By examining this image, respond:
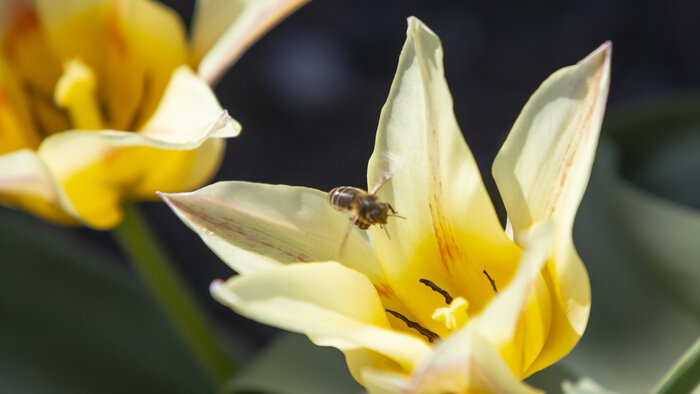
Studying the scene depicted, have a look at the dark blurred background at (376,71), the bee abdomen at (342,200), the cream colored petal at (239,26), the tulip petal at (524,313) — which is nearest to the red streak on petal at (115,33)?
the cream colored petal at (239,26)

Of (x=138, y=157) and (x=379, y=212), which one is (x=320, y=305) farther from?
(x=138, y=157)

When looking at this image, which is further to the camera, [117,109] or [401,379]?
[117,109]

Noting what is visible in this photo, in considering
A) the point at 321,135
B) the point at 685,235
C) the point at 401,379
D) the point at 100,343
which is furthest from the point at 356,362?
the point at 321,135

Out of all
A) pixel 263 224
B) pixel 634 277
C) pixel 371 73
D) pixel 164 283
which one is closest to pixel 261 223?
pixel 263 224

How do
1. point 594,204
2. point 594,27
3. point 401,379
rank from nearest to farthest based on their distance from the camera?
point 401,379
point 594,204
point 594,27

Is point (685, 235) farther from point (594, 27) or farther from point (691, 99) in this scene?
point (594, 27)

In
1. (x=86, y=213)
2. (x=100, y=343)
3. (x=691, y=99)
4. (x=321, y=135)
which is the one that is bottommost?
(x=100, y=343)
